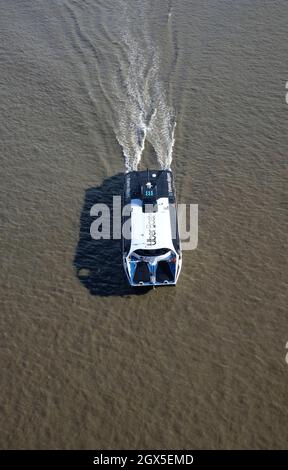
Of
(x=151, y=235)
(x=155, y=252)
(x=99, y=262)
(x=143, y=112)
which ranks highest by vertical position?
(x=143, y=112)

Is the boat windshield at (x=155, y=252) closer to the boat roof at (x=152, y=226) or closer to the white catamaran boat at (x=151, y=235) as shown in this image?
the white catamaran boat at (x=151, y=235)

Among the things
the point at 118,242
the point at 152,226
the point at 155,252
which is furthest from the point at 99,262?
the point at 155,252

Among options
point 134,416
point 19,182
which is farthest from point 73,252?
point 134,416
